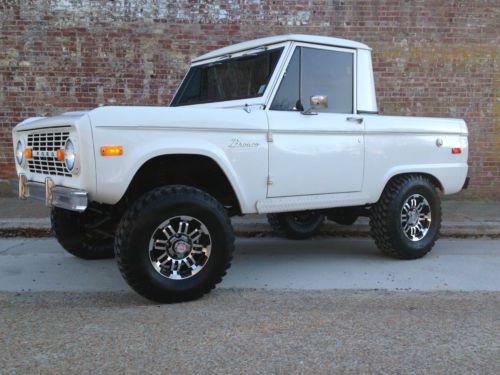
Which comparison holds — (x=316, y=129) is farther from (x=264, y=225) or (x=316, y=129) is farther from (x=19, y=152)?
(x=19, y=152)

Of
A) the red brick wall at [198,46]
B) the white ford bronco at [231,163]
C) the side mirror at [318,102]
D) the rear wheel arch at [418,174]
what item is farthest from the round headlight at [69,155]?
the red brick wall at [198,46]

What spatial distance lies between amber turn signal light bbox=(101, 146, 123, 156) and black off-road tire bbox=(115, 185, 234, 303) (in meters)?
0.39

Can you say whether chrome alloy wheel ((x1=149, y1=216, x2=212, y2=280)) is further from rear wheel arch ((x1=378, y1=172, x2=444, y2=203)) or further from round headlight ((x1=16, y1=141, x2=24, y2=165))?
rear wheel arch ((x1=378, y1=172, x2=444, y2=203))

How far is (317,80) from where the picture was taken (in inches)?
177

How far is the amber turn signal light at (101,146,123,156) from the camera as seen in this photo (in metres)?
3.32

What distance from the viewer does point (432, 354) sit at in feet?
9.09

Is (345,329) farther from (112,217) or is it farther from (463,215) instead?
(463,215)

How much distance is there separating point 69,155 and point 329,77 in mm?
2531

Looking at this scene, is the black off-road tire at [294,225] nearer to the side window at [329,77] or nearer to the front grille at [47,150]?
the side window at [329,77]

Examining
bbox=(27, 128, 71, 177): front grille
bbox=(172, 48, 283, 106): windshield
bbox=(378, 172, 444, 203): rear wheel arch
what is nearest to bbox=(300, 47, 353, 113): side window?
bbox=(172, 48, 283, 106): windshield

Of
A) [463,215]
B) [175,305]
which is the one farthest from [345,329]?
[463,215]

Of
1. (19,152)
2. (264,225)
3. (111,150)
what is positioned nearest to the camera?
(111,150)

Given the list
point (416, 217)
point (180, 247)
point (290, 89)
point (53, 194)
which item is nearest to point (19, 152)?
point (53, 194)

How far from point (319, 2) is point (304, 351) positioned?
6.63 meters
